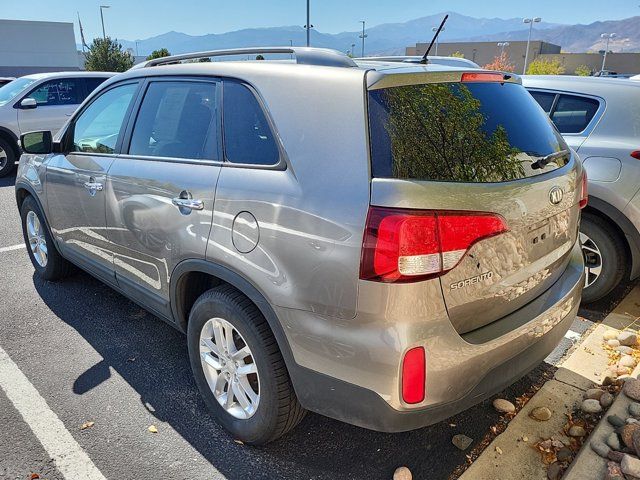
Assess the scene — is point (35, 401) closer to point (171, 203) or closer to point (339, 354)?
point (171, 203)

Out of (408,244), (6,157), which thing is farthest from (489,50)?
(408,244)

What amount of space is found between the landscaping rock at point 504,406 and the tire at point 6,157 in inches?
380

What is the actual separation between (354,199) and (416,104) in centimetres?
50

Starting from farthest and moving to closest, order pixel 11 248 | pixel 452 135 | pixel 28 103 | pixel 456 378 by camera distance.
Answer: pixel 28 103 < pixel 11 248 < pixel 452 135 < pixel 456 378

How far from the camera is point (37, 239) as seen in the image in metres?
4.45

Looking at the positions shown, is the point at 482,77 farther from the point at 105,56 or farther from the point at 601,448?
the point at 105,56

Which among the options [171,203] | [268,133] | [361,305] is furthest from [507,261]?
[171,203]

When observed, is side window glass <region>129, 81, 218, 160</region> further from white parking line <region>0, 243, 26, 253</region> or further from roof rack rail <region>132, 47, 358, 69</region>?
white parking line <region>0, 243, 26, 253</region>

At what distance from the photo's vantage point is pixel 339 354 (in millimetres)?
1906

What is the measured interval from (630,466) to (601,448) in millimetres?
198

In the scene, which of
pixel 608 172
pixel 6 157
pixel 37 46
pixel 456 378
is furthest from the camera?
pixel 37 46

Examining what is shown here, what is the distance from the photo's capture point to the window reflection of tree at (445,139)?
6.12 feet

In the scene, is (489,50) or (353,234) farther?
(489,50)

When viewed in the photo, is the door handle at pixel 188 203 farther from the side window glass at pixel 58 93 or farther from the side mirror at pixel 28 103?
the side window glass at pixel 58 93
